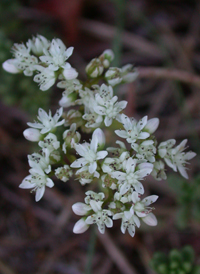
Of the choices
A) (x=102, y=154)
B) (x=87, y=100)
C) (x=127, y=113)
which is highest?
(x=87, y=100)

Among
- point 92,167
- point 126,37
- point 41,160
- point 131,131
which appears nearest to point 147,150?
point 131,131

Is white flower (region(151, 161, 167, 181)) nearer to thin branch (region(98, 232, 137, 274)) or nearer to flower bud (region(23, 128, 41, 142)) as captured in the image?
flower bud (region(23, 128, 41, 142))

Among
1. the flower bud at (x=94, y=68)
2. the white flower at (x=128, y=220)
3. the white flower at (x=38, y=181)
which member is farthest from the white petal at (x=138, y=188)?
the flower bud at (x=94, y=68)

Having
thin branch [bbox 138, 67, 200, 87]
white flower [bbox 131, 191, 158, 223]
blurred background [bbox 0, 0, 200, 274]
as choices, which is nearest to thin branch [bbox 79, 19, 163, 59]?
blurred background [bbox 0, 0, 200, 274]

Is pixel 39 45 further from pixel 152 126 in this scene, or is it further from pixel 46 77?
pixel 152 126

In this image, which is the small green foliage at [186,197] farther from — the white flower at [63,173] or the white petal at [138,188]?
the white flower at [63,173]

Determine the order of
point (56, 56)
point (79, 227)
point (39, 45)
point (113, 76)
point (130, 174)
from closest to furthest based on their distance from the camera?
point (130, 174), point (79, 227), point (56, 56), point (113, 76), point (39, 45)

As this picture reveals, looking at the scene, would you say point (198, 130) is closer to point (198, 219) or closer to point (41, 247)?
point (198, 219)
